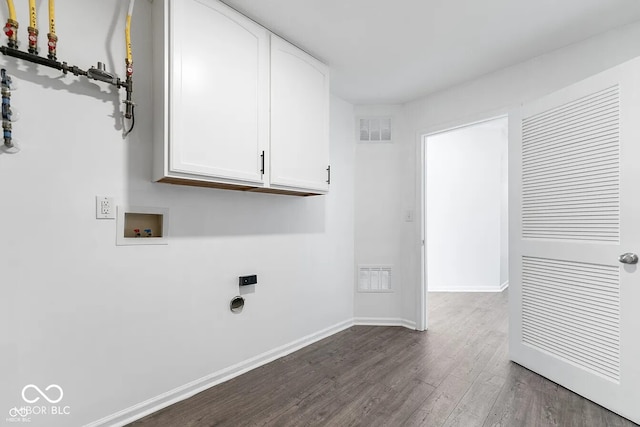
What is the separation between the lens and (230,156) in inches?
73.1

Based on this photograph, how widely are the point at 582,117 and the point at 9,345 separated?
3481 millimetres

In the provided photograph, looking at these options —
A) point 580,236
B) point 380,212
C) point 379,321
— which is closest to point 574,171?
point 580,236

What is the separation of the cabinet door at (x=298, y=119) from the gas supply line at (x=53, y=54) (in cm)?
85

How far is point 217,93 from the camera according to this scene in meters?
1.80

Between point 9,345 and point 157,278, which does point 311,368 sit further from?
point 9,345

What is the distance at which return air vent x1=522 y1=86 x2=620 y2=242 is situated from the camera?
1870 millimetres

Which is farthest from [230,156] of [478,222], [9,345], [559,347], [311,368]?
[478,222]

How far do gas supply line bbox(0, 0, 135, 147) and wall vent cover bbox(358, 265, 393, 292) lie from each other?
102 inches

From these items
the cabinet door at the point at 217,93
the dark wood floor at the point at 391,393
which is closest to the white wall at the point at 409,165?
the dark wood floor at the point at 391,393

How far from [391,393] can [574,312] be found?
54.0 inches

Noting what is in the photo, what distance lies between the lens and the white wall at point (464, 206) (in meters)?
5.20

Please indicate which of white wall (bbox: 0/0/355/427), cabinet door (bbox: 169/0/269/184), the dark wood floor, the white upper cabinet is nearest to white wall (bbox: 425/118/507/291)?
the dark wood floor

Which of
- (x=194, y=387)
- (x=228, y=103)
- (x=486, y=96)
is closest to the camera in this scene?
(x=228, y=103)

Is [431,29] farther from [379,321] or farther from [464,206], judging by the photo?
[464,206]
